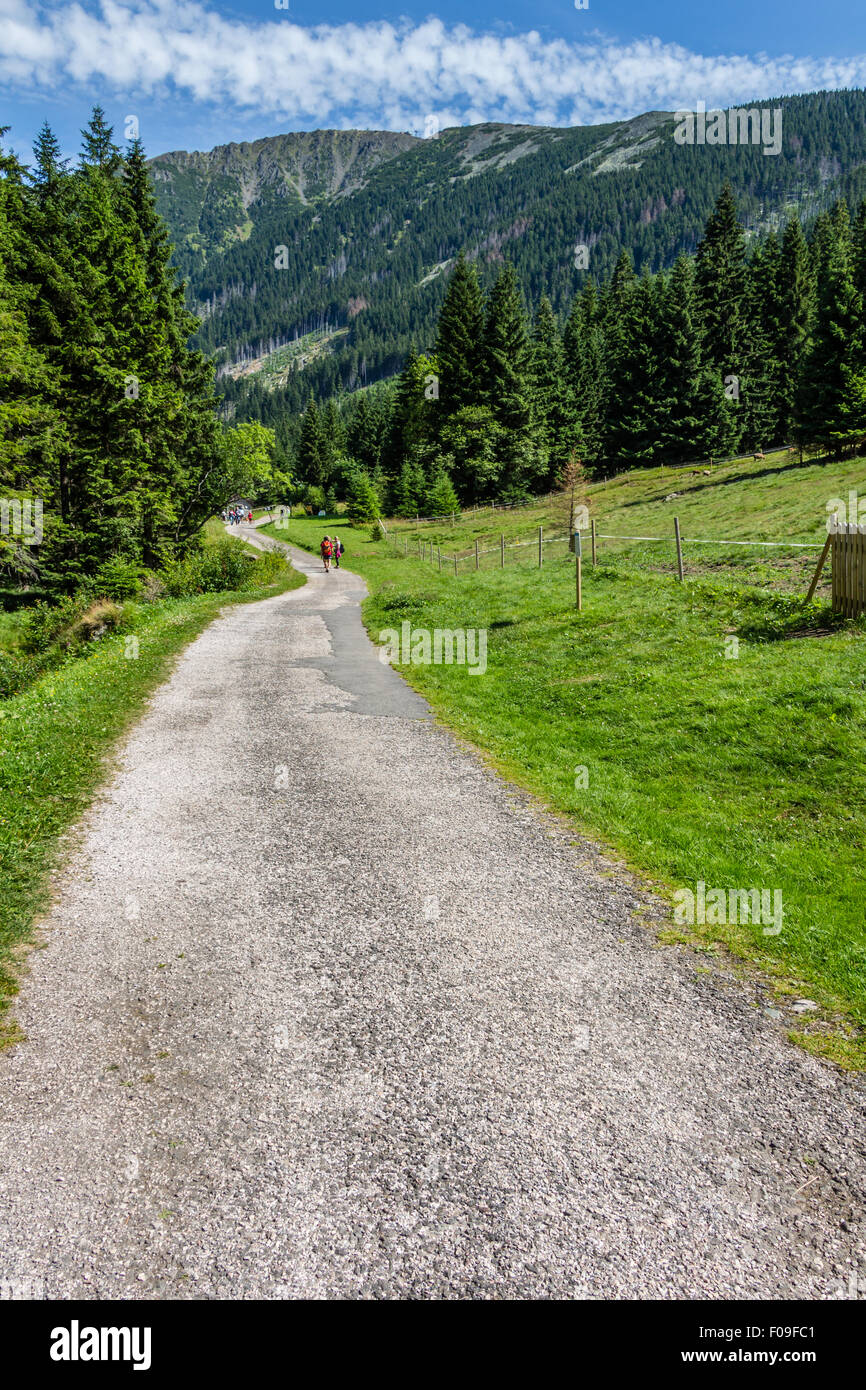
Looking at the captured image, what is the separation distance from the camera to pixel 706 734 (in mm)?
10898

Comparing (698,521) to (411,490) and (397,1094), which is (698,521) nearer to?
(397,1094)

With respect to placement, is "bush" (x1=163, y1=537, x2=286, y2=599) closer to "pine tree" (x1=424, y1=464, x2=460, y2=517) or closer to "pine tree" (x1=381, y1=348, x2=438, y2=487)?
"pine tree" (x1=424, y1=464, x2=460, y2=517)

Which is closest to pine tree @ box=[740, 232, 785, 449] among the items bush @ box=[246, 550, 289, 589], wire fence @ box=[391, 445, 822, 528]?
wire fence @ box=[391, 445, 822, 528]

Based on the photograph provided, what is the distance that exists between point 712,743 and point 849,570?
6.11 m

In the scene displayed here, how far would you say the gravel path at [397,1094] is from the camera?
11.4ft

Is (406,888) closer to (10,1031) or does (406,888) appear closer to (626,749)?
(10,1031)

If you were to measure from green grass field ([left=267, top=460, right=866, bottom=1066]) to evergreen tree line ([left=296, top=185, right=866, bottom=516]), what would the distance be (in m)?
45.2

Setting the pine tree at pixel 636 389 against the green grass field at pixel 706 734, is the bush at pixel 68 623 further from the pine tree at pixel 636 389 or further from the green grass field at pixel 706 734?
the pine tree at pixel 636 389

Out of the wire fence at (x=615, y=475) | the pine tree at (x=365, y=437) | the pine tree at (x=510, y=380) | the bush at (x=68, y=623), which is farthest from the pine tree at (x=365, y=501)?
the bush at (x=68, y=623)

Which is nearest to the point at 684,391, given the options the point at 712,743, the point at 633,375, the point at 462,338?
the point at 633,375

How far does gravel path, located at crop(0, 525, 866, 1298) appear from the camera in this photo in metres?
Result: 3.48

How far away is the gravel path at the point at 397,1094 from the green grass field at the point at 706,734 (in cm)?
84
